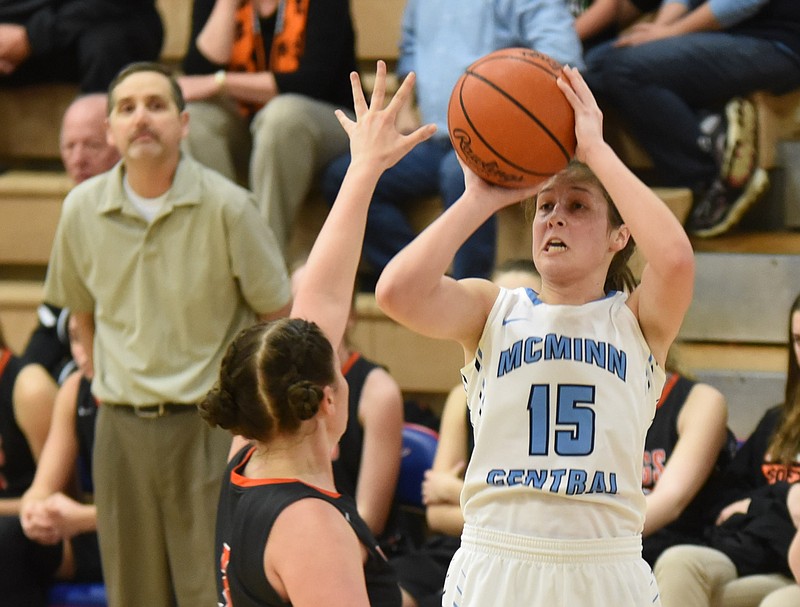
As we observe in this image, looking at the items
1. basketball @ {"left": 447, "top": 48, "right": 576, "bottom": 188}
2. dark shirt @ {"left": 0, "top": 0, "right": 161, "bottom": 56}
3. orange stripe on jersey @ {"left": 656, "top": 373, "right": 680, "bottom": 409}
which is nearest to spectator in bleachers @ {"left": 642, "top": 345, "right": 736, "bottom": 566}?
orange stripe on jersey @ {"left": 656, "top": 373, "right": 680, "bottom": 409}

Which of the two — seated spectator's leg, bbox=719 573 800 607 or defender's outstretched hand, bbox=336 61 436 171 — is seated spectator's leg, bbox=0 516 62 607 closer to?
seated spectator's leg, bbox=719 573 800 607

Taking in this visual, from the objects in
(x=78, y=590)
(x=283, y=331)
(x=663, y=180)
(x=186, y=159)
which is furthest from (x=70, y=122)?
(x=283, y=331)

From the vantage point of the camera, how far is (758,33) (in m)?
5.23

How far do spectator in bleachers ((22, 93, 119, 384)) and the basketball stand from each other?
2748 millimetres

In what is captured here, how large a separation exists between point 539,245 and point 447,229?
0.68ft

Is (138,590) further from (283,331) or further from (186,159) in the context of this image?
(283,331)

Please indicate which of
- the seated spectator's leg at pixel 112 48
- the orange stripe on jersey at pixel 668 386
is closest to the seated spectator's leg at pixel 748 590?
the orange stripe on jersey at pixel 668 386

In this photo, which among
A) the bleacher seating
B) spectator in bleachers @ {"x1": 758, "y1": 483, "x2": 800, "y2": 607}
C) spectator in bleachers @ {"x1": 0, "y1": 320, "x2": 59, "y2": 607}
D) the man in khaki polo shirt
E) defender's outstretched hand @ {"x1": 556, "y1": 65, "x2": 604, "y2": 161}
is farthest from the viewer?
the bleacher seating

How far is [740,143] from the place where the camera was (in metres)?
5.18

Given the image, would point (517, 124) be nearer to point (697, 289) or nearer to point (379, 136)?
point (379, 136)

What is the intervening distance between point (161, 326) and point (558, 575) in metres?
2.06

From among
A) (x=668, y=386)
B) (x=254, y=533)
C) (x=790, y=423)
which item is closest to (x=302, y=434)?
(x=254, y=533)

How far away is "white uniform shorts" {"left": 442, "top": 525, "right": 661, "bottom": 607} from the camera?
7.62 ft

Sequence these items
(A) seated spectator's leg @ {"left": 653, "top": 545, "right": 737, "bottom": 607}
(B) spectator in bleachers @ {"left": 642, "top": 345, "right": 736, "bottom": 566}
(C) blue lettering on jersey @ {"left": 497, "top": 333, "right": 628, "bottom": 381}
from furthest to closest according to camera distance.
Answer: (B) spectator in bleachers @ {"left": 642, "top": 345, "right": 736, "bottom": 566}, (A) seated spectator's leg @ {"left": 653, "top": 545, "right": 737, "bottom": 607}, (C) blue lettering on jersey @ {"left": 497, "top": 333, "right": 628, "bottom": 381}
